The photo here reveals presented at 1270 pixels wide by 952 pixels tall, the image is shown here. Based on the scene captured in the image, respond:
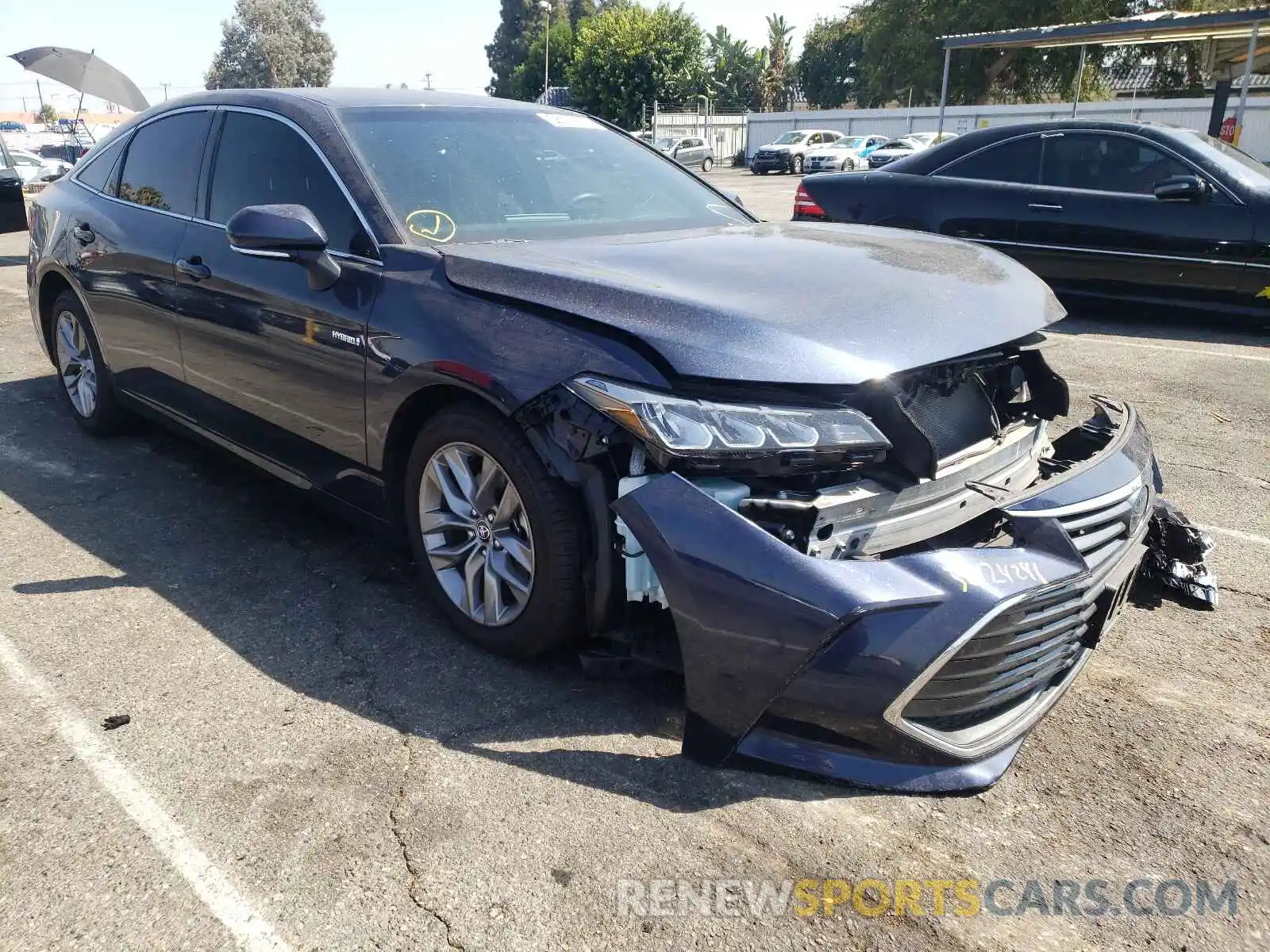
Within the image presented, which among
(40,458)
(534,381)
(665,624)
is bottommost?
(40,458)

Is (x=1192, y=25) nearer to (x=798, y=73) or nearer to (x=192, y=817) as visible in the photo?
(x=192, y=817)

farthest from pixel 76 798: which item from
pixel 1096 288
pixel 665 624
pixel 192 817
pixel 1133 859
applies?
pixel 1096 288

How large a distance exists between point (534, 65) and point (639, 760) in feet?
275

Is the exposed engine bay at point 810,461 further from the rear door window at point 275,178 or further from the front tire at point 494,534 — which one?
the rear door window at point 275,178

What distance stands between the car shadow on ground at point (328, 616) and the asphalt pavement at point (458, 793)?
0.01 m

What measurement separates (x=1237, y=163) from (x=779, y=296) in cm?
651

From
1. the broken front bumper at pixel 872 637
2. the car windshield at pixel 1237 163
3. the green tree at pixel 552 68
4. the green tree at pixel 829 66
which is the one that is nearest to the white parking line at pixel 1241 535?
the broken front bumper at pixel 872 637

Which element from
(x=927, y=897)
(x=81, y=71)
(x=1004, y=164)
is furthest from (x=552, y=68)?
(x=927, y=897)

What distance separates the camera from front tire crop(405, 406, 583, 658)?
268 centimetres

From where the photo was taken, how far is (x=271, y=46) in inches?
2931

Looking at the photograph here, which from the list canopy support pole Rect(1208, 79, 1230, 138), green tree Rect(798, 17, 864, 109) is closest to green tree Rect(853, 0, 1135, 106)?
green tree Rect(798, 17, 864, 109)

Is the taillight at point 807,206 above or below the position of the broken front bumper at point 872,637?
above

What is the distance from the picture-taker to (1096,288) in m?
7.68

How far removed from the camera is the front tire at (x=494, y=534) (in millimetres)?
2678
